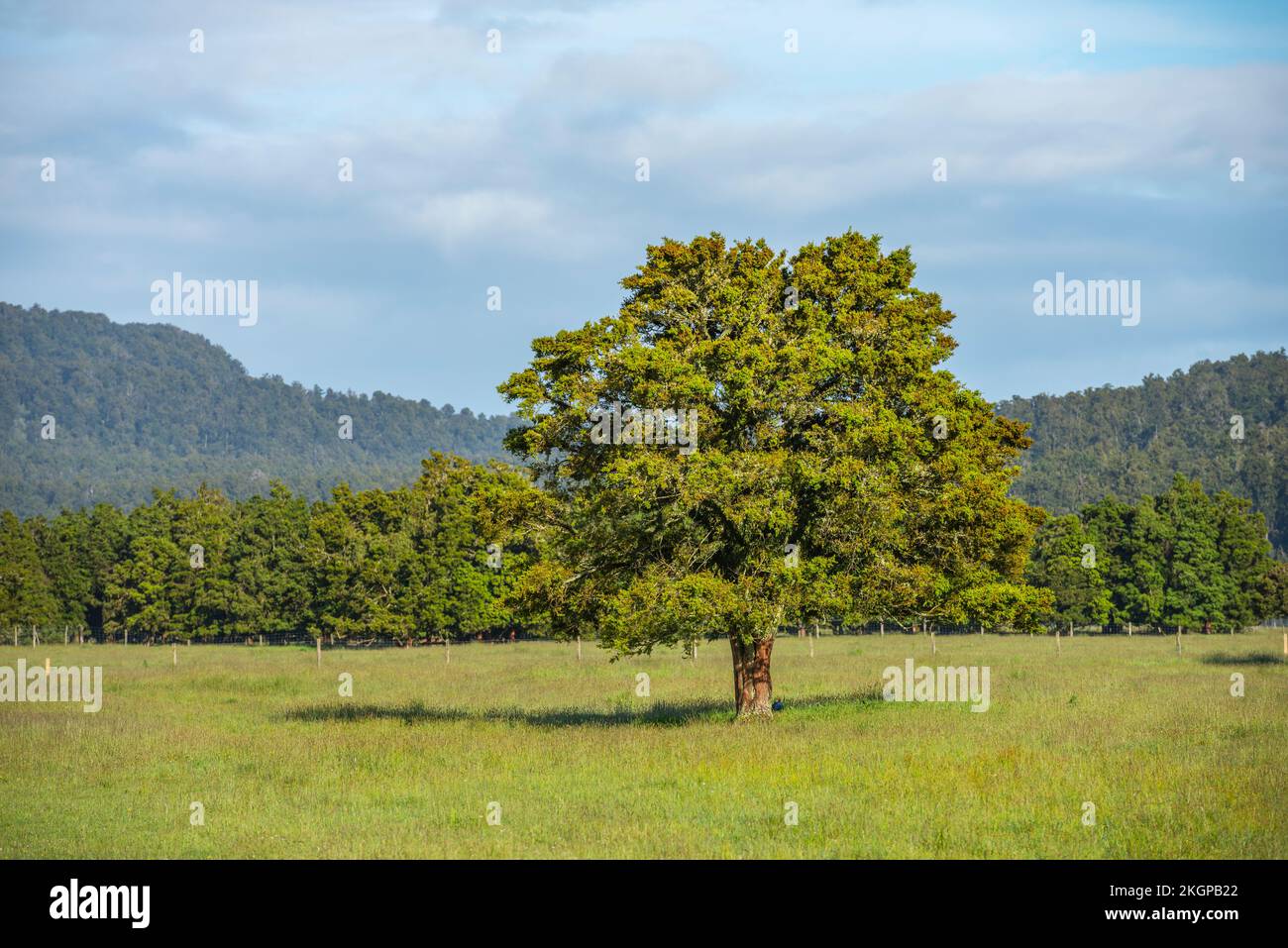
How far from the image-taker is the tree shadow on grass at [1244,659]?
57156 millimetres

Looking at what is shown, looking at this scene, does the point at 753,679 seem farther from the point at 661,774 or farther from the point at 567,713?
the point at 661,774

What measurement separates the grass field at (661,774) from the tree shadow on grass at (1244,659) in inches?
371

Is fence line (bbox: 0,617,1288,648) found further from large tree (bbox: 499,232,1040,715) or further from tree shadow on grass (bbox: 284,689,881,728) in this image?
large tree (bbox: 499,232,1040,715)

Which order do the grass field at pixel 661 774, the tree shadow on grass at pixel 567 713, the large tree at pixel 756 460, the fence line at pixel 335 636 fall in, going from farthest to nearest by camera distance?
the fence line at pixel 335 636 → the tree shadow on grass at pixel 567 713 → the large tree at pixel 756 460 → the grass field at pixel 661 774

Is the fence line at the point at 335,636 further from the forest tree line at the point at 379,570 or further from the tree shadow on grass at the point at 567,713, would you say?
the tree shadow on grass at the point at 567,713

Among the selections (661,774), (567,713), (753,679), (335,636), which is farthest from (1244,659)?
(335,636)

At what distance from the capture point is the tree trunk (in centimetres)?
3384

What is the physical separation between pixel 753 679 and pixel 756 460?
773cm

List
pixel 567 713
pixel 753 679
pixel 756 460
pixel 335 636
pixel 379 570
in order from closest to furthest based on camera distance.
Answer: pixel 756 460
pixel 753 679
pixel 567 713
pixel 379 570
pixel 335 636

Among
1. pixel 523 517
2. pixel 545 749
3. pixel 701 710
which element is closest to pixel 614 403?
pixel 523 517

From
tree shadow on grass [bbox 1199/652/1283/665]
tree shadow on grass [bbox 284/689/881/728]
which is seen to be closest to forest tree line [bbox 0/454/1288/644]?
tree shadow on grass [bbox 1199/652/1283/665]

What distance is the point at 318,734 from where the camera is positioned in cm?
3381

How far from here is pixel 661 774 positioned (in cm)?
2459

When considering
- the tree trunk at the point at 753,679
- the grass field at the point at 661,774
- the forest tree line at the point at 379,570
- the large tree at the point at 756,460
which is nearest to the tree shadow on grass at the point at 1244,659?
the grass field at the point at 661,774
